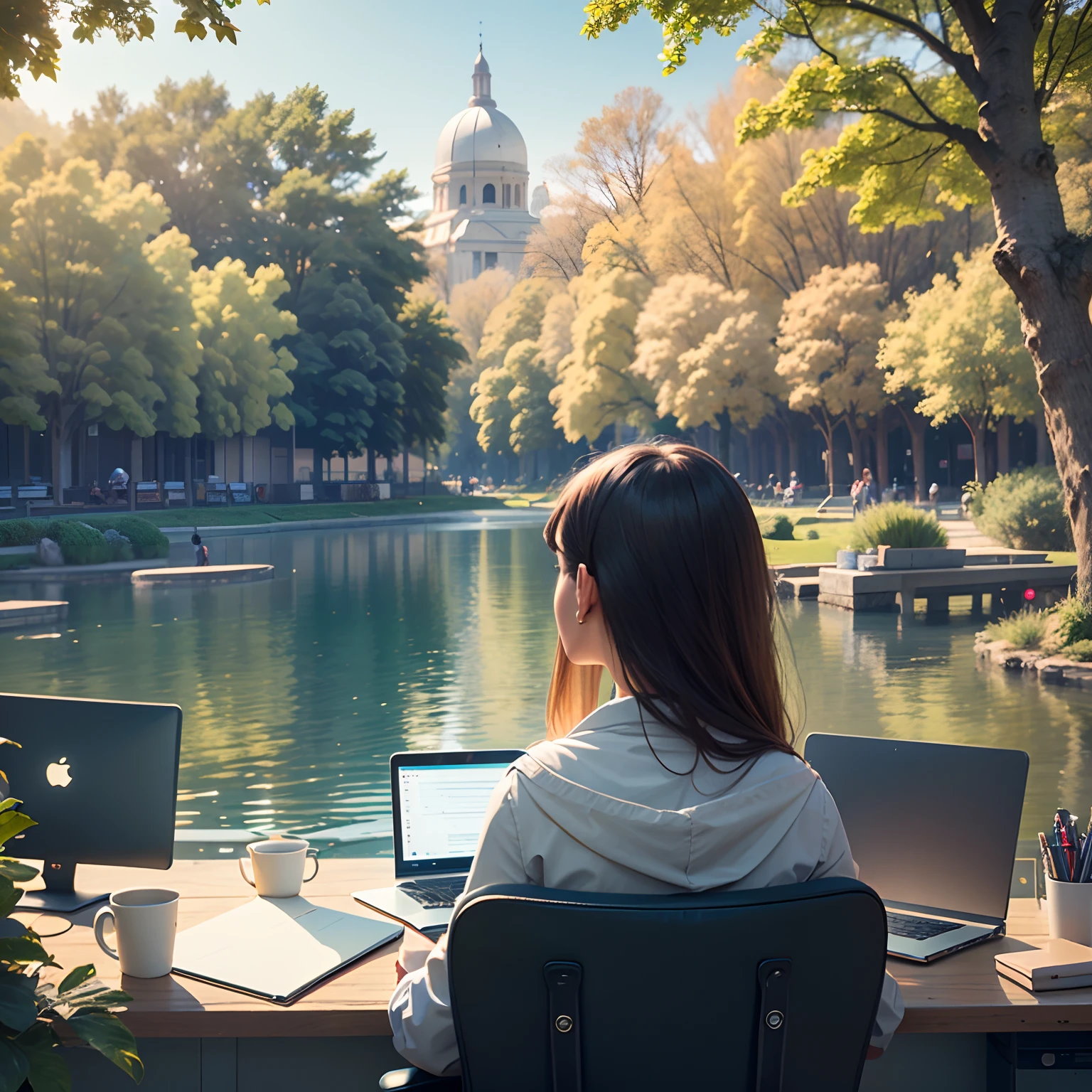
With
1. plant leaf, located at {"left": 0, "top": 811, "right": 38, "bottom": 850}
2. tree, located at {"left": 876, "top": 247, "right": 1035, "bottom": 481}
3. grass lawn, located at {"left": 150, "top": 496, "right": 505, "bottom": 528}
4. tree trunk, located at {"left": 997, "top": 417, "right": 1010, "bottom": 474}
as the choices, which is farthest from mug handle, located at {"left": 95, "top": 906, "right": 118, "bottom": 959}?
tree trunk, located at {"left": 997, "top": 417, "right": 1010, "bottom": 474}

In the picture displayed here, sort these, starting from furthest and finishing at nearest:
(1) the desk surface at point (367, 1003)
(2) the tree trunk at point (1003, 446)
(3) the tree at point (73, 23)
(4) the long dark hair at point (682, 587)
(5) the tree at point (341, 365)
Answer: (5) the tree at point (341, 365)
(2) the tree trunk at point (1003, 446)
(3) the tree at point (73, 23)
(1) the desk surface at point (367, 1003)
(4) the long dark hair at point (682, 587)

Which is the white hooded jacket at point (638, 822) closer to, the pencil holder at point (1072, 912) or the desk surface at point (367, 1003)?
the desk surface at point (367, 1003)

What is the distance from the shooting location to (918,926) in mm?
2457

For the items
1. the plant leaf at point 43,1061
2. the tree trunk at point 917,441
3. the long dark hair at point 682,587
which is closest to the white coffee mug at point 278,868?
the plant leaf at point 43,1061

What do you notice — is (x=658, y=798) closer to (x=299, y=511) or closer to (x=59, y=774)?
(x=59, y=774)

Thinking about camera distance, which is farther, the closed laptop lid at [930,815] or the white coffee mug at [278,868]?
the white coffee mug at [278,868]

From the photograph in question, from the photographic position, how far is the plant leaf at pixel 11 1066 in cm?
168

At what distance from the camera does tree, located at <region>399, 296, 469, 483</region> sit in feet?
163

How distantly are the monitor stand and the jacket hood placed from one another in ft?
5.11

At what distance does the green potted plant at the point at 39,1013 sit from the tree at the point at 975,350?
29082 mm

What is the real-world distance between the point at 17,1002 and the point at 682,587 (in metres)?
1.12

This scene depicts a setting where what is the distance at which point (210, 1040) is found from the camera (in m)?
2.34

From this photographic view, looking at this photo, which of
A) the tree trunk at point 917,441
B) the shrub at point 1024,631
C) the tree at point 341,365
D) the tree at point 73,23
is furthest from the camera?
the tree at point 341,365

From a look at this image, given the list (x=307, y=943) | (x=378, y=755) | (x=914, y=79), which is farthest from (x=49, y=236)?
(x=307, y=943)
